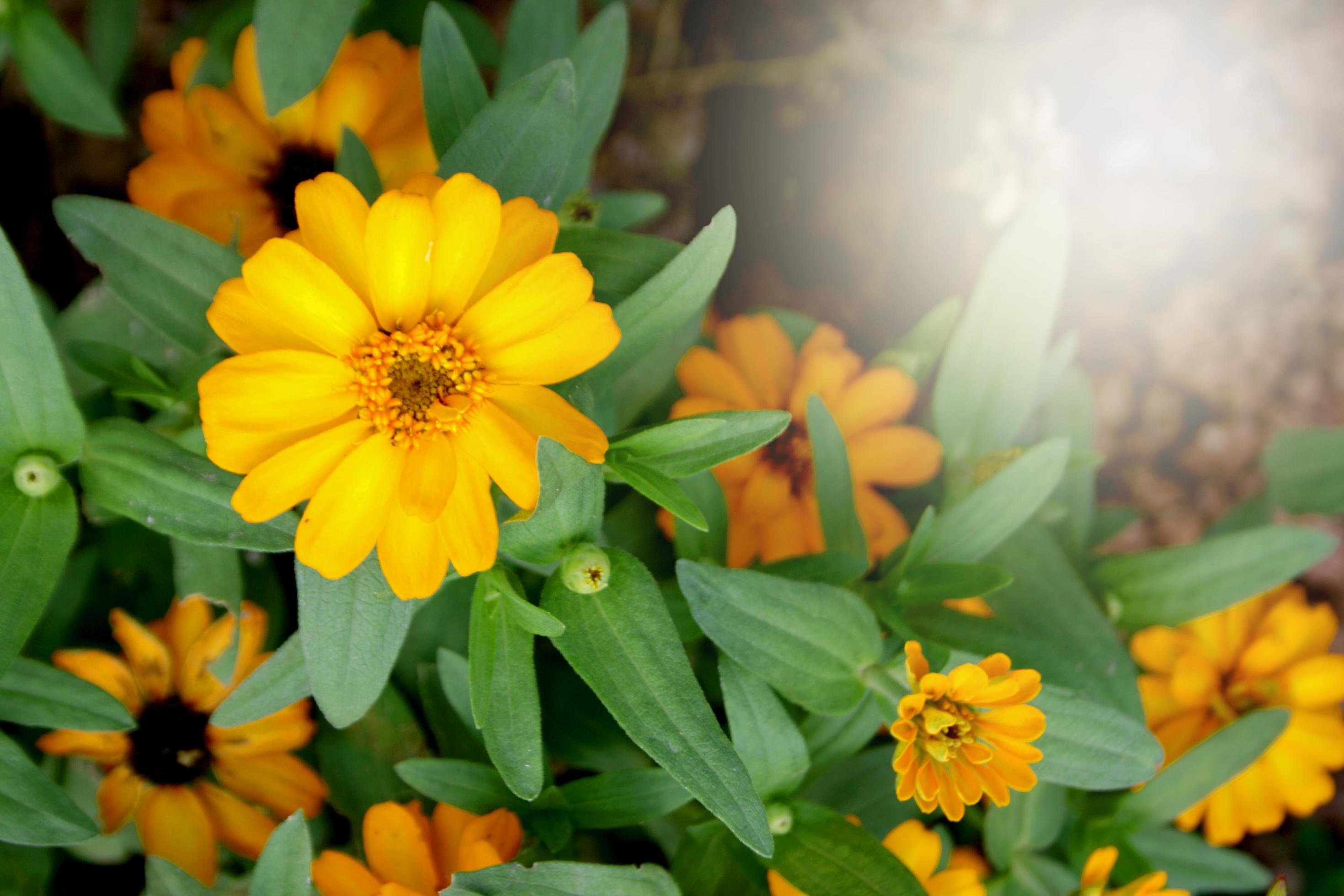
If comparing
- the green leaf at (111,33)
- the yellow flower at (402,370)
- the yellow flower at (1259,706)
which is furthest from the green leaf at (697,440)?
the green leaf at (111,33)

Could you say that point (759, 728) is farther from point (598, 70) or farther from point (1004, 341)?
point (598, 70)

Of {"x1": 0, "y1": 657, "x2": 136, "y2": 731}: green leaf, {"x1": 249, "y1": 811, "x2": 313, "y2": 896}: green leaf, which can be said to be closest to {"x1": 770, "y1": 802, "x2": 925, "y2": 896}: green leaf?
{"x1": 249, "y1": 811, "x2": 313, "y2": 896}: green leaf

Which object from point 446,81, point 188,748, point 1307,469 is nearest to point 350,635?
point 188,748

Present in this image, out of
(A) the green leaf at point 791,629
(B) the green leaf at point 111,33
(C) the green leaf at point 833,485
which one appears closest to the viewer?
(A) the green leaf at point 791,629

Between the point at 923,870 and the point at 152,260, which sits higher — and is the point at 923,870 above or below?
below

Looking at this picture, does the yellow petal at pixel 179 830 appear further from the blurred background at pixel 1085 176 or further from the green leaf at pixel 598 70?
the blurred background at pixel 1085 176

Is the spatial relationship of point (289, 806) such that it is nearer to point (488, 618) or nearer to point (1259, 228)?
point (488, 618)
